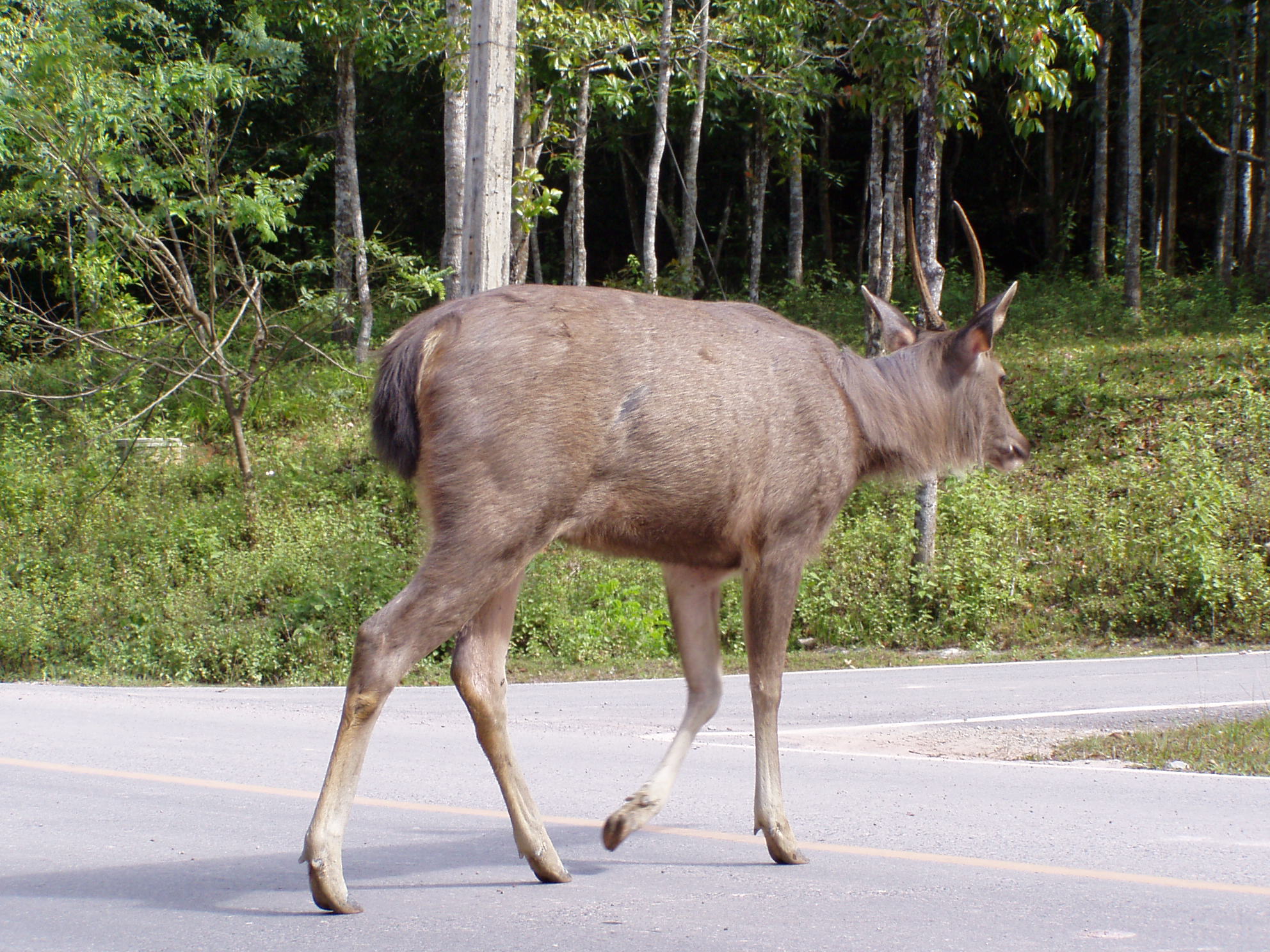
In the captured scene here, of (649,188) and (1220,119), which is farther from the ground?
(1220,119)

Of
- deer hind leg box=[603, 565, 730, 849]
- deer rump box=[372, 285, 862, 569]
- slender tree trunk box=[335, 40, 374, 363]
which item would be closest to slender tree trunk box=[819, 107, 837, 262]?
slender tree trunk box=[335, 40, 374, 363]

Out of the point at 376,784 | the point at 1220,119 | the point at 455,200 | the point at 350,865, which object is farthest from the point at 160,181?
the point at 1220,119

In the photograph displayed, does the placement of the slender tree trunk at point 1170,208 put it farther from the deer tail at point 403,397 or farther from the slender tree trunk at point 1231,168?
the deer tail at point 403,397

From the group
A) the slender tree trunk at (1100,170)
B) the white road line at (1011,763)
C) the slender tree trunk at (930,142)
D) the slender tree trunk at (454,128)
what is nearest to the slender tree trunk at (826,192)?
the slender tree trunk at (1100,170)

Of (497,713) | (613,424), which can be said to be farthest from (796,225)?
(497,713)

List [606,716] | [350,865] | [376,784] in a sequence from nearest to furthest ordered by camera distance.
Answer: [350,865], [376,784], [606,716]

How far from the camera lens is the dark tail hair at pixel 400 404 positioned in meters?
4.74

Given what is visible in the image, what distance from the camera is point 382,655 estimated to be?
14.1 ft

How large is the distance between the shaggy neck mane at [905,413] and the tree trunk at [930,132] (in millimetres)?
7658

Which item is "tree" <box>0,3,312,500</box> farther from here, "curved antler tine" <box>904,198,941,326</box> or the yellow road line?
"curved antler tine" <box>904,198,941,326</box>

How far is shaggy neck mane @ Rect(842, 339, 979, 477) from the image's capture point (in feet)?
18.2

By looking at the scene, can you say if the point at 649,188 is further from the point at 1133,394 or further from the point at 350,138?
the point at 1133,394

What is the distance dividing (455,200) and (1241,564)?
384 inches

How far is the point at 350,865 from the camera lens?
17.0 feet
